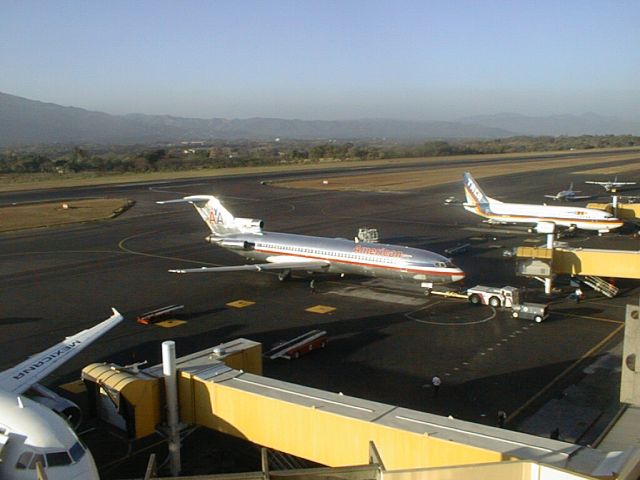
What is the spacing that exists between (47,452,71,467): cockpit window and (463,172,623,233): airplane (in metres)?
66.9

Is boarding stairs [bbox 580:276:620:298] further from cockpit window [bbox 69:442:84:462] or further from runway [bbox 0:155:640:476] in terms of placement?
cockpit window [bbox 69:442:84:462]

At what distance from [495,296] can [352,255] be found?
448 inches

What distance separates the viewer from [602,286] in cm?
4766

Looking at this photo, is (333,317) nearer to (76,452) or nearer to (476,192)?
(76,452)

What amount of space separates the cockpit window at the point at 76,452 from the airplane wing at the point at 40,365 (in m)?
5.60

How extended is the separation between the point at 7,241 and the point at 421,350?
58.8 metres

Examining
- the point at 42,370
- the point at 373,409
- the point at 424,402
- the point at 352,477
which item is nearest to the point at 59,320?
the point at 42,370

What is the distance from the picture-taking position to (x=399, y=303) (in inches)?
1794

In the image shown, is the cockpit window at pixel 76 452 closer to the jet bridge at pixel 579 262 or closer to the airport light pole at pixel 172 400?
the airport light pole at pixel 172 400

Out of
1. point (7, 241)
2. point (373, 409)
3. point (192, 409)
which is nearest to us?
point (373, 409)

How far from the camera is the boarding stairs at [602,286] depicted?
47281mm

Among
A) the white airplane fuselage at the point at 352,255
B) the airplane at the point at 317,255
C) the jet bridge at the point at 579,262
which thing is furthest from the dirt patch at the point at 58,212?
the jet bridge at the point at 579,262

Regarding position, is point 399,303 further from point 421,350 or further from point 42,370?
point 42,370

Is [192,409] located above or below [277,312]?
above
